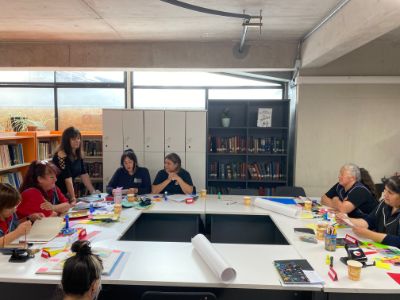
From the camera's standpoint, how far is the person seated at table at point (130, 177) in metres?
4.10

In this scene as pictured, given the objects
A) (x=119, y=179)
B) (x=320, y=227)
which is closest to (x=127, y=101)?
(x=119, y=179)

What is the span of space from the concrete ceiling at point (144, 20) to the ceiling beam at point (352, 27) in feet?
0.54

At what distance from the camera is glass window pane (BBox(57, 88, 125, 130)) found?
5.95m

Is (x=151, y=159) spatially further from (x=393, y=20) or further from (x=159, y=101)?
(x=393, y=20)

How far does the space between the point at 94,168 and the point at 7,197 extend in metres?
3.54

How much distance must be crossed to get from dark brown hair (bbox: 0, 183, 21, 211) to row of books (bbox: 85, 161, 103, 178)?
347 cm

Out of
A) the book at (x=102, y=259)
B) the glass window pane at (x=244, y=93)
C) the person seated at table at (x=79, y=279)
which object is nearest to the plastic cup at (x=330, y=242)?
the book at (x=102, y=259)

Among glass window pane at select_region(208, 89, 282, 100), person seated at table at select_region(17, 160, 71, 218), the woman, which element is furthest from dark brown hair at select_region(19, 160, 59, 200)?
glass window pane at select_region(208, 89, 282, 100)

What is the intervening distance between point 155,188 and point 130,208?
873 millimetres

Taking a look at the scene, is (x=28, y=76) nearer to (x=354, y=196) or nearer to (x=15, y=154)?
(x=15, y=154)

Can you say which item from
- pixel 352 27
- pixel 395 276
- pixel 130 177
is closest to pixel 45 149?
pixel 130 177

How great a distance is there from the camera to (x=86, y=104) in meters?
5.98

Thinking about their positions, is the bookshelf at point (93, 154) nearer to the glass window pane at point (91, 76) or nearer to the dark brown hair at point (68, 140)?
the glass window pane at point (91, 76)

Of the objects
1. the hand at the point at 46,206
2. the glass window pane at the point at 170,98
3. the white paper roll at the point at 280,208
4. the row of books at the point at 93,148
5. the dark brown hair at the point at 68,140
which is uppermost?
the glass window pane at the point at 170,98
